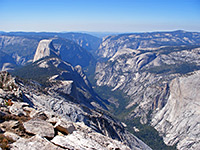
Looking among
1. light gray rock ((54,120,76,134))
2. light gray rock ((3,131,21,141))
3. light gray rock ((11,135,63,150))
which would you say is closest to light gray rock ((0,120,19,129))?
light gray rock ((3,131,21,141))

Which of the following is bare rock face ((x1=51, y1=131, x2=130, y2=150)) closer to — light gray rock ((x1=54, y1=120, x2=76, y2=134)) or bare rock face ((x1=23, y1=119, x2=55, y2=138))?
light gray rock ((x1=54, y1=120, x2=76, y2=134))

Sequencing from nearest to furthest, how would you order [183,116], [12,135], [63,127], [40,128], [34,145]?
[34,145]
[12,135]
[40,128]
[63,127]
[183,116]

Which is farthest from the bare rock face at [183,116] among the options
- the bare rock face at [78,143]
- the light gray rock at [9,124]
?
the light gray rock at [9,124]

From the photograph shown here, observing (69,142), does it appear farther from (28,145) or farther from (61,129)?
(28,145)

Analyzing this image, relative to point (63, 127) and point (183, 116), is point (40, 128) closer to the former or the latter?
point (63, 127)

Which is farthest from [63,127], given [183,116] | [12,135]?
[183,116]

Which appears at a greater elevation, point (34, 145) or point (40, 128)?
point (34, 145)
